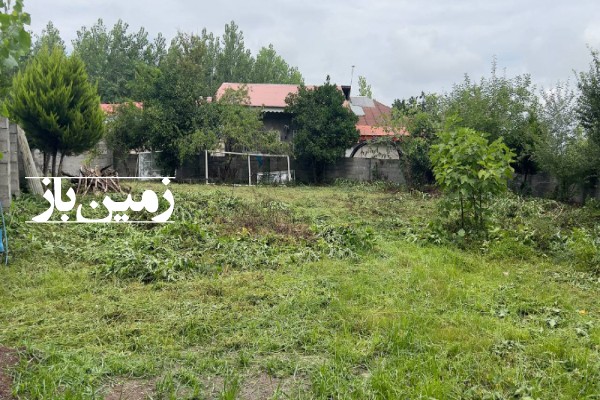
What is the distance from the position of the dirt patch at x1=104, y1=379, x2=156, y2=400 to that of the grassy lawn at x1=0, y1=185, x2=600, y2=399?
0.01 m

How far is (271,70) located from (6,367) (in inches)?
1362

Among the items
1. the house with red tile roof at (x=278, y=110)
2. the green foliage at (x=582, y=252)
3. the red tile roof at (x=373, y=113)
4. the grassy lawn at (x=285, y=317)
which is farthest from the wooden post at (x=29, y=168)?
the red tile roof at (x=373, y=113)

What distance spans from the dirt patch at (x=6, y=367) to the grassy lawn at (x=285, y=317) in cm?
3

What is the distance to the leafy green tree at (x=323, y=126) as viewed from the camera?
15008 millimetres

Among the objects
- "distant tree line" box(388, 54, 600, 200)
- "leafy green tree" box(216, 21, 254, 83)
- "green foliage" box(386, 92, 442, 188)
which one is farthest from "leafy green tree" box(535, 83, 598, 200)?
"leafy green tree" box(216, 21, 254, 83)

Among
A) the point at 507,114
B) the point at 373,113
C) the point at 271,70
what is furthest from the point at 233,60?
the point at 507,114

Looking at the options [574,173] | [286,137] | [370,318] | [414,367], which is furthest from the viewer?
[286,137]

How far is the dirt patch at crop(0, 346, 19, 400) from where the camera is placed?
2234mm

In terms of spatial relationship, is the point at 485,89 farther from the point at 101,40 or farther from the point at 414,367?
the point at 101,40

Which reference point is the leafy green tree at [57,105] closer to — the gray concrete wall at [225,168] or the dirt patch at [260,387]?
the gray concrete wall at [225,168]

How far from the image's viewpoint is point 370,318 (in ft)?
10.9

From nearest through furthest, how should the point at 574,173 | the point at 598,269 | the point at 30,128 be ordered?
1. the point at 598,269
2. the point at 30,128
3. the point at 574,173

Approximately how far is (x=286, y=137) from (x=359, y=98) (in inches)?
310

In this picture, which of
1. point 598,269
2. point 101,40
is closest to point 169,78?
point 598,269
